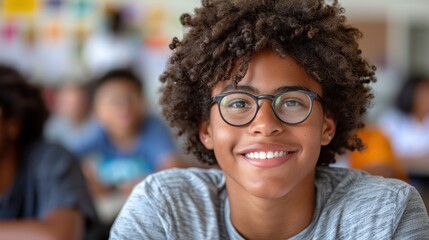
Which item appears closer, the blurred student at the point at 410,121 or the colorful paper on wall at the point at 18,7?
the blurred student at the point at 410,121

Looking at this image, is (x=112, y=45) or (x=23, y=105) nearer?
(x=23, y=105)

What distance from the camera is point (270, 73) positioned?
→ 1.34 metres

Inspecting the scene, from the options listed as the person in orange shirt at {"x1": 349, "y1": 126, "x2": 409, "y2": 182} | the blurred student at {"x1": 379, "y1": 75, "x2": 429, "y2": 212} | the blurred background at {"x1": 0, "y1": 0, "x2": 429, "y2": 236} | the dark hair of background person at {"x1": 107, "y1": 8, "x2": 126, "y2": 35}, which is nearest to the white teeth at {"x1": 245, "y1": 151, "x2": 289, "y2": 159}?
the person in orange shirt at {"x1": 349, "y1": 126, "x2": 409, "y2": 182}

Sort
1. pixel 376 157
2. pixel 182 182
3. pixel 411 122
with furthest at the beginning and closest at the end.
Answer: pixel 411 122
pixel 376 157
pixel 182 182

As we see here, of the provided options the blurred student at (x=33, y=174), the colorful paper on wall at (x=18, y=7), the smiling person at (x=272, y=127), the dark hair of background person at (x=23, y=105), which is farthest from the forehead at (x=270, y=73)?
the colorful paper on wall at (x=18, y=7)

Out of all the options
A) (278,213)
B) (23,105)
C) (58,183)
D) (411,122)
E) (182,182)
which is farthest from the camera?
(411,122)

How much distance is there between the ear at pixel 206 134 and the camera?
4.99ft

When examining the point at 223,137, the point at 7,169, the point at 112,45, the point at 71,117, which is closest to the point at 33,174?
the point at 7,169

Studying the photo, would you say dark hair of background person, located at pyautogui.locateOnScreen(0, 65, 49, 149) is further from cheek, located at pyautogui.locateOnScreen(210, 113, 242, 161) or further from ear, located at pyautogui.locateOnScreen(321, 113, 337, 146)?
ear, located at pyautogui.locateOnScreen(321, 113, 337, 146)

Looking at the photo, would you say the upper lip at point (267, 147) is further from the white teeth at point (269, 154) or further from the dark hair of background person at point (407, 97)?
the dark hair of background person at point (407, 97)

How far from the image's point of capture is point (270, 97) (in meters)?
1.33

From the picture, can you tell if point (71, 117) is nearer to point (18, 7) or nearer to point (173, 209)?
point (18, 7)

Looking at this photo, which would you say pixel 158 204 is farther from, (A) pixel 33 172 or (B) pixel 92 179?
(B) pixel 92 179

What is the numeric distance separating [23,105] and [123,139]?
4.25ft
